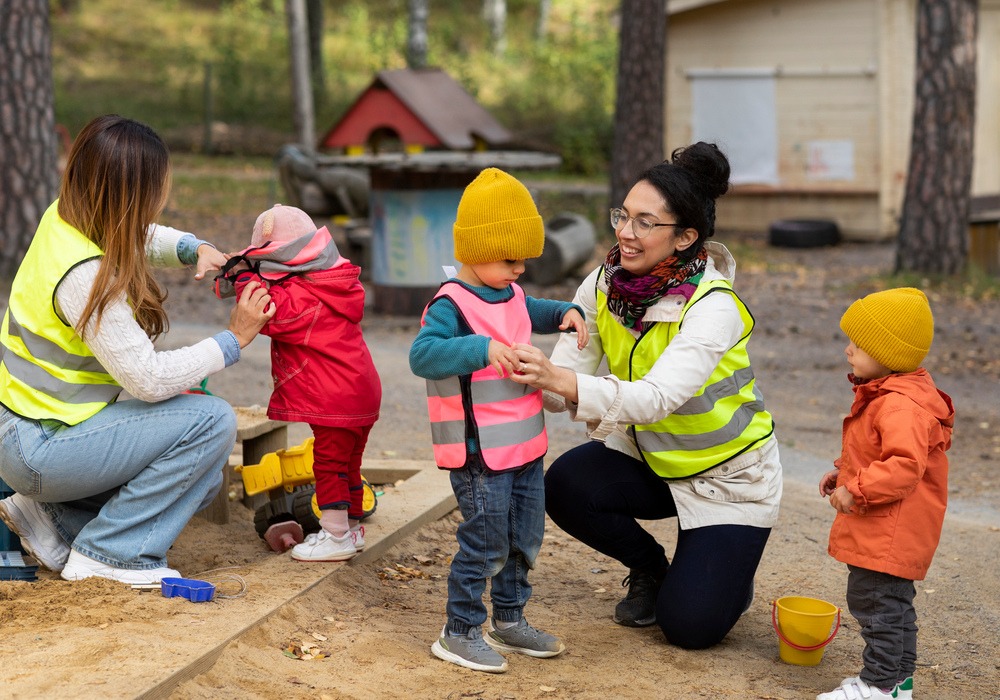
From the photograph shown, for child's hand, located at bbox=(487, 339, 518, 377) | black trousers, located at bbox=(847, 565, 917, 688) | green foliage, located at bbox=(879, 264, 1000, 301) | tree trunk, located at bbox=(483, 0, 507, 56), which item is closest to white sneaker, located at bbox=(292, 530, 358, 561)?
child's hand, located at bbox=(487, 339, 518, 377)

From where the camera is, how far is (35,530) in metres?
3.50

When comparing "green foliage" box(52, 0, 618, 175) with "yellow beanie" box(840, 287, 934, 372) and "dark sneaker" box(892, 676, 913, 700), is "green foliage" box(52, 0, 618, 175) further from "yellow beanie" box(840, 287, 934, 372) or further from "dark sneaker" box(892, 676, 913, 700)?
"dark sneaker" box(892, 676, 913, 700)

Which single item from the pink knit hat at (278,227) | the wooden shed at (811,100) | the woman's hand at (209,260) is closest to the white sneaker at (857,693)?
the pink knit hat at (278,227)

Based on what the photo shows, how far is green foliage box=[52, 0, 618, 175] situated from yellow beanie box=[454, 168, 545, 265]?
19687 millimetres

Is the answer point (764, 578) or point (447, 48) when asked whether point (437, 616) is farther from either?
point (447, 48)

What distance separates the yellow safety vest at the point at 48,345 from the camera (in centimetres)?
326

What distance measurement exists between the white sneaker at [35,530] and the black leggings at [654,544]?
151cm

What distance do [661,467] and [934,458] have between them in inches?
30.9

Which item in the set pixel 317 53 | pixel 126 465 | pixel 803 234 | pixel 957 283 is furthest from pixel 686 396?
pixel 317 53

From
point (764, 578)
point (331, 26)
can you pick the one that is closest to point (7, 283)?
point (764, 578)

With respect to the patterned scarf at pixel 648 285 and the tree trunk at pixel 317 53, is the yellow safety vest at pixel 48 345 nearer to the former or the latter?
the patterned scarf at pixel 648 285

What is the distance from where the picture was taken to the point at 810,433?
6414 mm

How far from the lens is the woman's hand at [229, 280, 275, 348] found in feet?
11.3

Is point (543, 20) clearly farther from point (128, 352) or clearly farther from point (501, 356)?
point (501, 356)
